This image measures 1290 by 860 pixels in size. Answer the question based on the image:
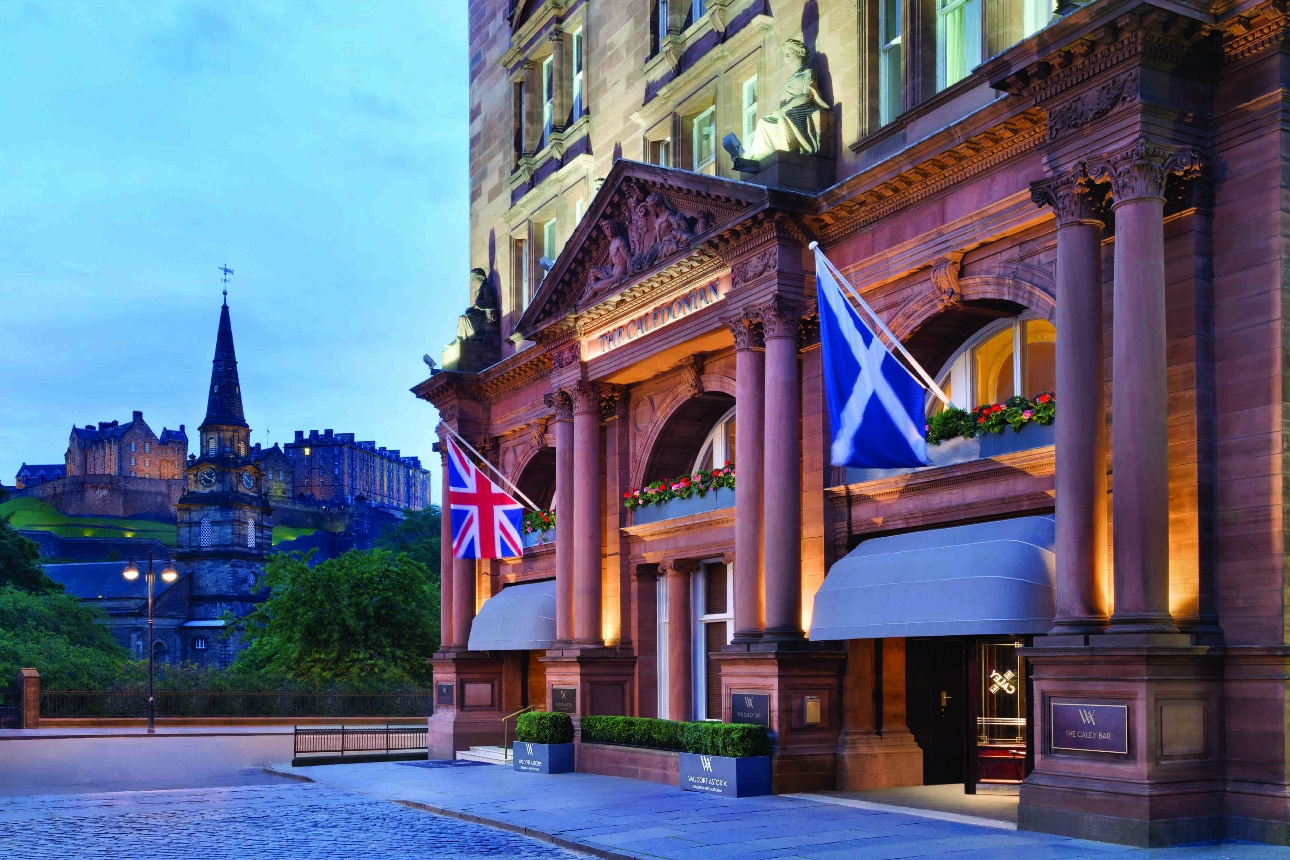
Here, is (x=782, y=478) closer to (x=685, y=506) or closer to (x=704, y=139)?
(x=685, y=506)

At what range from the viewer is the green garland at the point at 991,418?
64.5 feet

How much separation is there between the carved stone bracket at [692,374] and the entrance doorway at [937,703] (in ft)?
24.1

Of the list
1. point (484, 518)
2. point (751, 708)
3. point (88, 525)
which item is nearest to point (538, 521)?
point (484, 518)

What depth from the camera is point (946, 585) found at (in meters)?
19.6

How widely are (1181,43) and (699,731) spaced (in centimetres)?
1263

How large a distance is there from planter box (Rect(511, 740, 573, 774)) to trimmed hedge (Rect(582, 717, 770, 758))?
50 cm

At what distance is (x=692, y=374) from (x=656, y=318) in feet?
4.51

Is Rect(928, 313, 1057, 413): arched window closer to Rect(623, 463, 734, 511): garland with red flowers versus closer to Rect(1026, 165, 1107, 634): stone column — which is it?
Rect(1026, 165, 1107, 634): stone column

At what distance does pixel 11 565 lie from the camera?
94.0 metres

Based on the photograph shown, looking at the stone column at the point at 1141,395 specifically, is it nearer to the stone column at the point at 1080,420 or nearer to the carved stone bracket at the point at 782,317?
the stone column at the point at 1080,420

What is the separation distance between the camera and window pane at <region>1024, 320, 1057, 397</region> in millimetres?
20781

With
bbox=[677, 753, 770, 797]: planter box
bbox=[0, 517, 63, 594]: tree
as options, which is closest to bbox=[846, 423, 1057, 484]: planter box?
bbox=[677, 753, 770, 797]: planter box

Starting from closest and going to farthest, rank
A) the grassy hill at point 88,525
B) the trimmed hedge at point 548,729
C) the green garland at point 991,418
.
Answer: the green garland at point 991,418 → the trimmed hedge at point 548,729 → the grassy hill at point 88,525

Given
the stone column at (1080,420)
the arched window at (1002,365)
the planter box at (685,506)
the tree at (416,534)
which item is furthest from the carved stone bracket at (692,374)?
the tree at (416,534)
